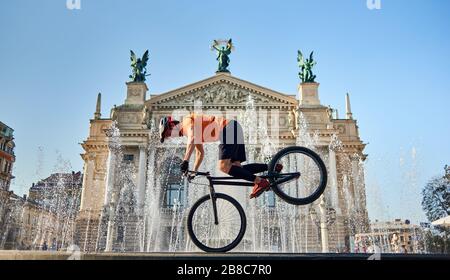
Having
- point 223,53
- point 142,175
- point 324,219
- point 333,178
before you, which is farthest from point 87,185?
point 333,178

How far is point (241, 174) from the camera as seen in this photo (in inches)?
213

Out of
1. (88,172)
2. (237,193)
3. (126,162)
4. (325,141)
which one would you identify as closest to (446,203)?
(325,141)

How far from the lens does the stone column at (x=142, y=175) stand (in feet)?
115

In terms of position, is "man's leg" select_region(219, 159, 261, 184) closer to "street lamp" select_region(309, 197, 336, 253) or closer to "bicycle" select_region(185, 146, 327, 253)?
"bicycle" select_region(185, 146, 327, 253)

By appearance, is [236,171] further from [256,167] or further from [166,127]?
[166,127]

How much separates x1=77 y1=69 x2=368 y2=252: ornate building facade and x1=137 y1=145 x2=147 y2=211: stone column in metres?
0.09

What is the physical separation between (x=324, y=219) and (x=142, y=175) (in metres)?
17.3

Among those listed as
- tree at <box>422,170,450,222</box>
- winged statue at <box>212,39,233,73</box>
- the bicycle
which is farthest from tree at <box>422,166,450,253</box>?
the bicycle

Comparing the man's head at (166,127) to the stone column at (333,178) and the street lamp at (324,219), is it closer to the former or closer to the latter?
the street lamp at (324,219)

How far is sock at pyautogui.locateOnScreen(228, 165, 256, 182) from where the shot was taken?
5.39 meters

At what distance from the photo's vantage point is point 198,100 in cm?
3919

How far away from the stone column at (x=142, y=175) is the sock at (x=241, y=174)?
30.7 meters

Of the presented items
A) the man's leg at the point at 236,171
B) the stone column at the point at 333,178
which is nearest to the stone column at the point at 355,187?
the stone column at the point at 333,178
